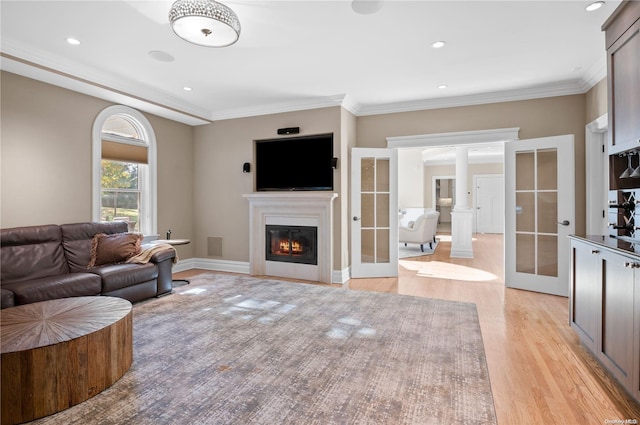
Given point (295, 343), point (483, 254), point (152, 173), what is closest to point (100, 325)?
point (295, 343)

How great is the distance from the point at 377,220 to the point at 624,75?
3.27 metres

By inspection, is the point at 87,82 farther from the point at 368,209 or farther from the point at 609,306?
the point at 609,306

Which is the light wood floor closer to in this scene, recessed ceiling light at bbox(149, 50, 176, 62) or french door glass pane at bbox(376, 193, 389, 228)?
french door glass pane at bbox(376, 193, 389, 228)

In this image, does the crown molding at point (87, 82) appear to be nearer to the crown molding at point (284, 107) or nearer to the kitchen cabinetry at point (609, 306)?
the crown molding at point (284, 107)

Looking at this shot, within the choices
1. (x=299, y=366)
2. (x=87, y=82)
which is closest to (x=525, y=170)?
(x=299, y=366)

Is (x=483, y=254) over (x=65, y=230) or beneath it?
beneath

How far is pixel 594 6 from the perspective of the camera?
102 inches

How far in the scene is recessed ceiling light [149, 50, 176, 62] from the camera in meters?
3.44

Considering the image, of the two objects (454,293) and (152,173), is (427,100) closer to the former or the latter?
(454,293)

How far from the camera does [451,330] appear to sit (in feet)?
9.71

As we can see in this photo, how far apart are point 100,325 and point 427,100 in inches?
190

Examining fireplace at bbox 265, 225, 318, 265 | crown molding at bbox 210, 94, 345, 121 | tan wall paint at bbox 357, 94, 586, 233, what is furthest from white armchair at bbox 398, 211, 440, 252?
crown molding at bbox 210, 94, 345, 121

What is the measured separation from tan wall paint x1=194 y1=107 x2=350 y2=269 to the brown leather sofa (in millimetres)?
1608

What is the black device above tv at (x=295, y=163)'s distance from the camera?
503cm
